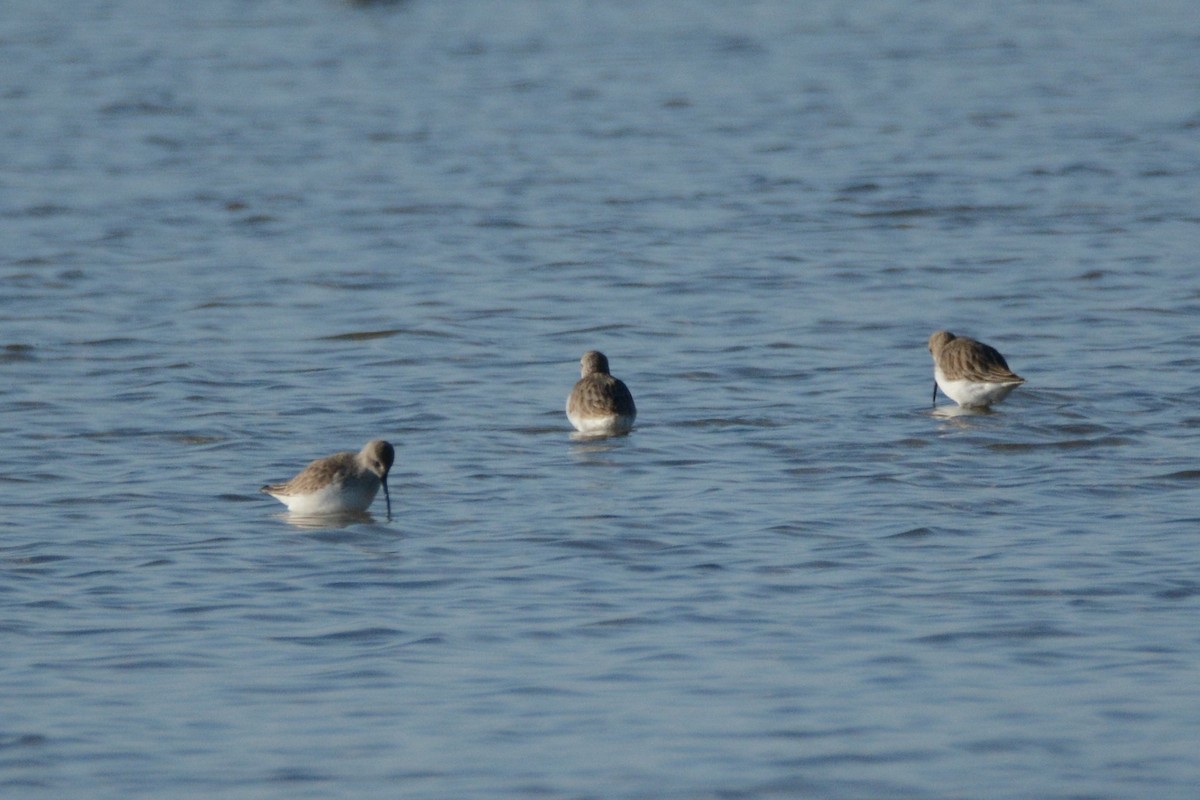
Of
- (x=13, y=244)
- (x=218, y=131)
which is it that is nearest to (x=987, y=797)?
(x=13, y=244)

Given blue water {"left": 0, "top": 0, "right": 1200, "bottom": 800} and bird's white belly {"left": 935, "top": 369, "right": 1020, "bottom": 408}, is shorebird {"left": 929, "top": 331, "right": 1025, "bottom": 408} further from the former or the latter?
blue water {"left": 0, "top": 0, "right": 1200, "bottom": 800}

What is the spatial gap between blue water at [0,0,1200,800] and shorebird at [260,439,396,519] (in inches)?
6.4

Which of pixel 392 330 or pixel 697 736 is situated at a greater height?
pixel 392 330

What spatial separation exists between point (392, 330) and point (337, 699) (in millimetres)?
9591

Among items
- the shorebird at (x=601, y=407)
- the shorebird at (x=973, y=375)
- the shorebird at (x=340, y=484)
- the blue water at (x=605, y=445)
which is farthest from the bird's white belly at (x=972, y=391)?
the shorebird at (x=340, y=484)

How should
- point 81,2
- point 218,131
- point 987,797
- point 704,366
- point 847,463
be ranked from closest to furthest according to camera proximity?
1. point 987,797
2. point 847,463
3. point 704,366
4. point 218,131
5. point 81,2

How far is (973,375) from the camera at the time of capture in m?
14.3

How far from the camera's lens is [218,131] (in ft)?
98.2

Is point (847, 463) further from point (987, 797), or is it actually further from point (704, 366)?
point (987, 797)

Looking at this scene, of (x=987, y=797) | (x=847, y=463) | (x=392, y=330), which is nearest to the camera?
(x=987, y=797)

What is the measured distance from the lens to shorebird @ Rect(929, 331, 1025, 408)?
14.3 meters

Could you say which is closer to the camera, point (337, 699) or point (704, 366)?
point (337, 699)

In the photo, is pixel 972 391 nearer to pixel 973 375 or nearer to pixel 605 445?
pixel 973 375

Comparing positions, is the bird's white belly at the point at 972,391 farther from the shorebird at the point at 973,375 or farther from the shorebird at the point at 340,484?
the shorebird at the point at 340,484
